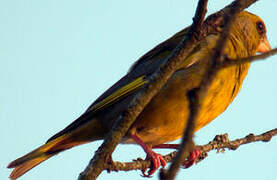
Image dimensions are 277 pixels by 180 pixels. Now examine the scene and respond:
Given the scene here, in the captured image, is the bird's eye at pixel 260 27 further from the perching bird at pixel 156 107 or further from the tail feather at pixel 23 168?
the tail feather at pixel 23 168

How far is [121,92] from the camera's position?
4520 mm

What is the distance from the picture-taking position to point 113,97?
15.0 feet

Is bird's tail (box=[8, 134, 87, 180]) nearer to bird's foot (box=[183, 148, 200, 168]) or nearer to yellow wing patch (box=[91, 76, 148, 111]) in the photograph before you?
yellow wing patch (box=[91, 76, 148, 111])

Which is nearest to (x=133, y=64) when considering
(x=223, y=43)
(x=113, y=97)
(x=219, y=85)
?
(x=113, y=97)

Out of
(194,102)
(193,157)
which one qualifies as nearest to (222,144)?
(193,157)

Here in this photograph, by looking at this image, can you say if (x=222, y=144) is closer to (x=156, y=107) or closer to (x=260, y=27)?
(x=156, y=107)

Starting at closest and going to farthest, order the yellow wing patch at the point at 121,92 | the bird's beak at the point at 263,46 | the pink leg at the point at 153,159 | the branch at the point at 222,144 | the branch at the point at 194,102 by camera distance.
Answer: the branch at the point at 194,102 < the branch at the point at 222,144 < the pink leg at the point at 153,159 < the yellow wing patch at the point at 121,92 < the bird's beak at the point at 263,46

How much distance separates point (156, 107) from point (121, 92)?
19.2 inches

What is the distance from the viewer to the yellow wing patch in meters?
4.48

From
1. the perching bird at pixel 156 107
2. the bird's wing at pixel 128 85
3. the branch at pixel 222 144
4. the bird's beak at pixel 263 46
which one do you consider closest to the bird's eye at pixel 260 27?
the bird's beak at pixel 263 46

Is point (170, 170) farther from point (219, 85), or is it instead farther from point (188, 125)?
point (219, 85)

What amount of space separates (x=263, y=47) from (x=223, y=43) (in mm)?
4223

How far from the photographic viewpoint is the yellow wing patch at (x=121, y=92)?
14.7 feet

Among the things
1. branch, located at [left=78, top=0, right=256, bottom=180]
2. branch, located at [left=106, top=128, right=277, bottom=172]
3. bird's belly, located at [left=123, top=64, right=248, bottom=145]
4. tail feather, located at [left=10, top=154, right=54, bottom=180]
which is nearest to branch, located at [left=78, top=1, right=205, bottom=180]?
branch, located at [left=78, top=0, right=256, bottom=180]
